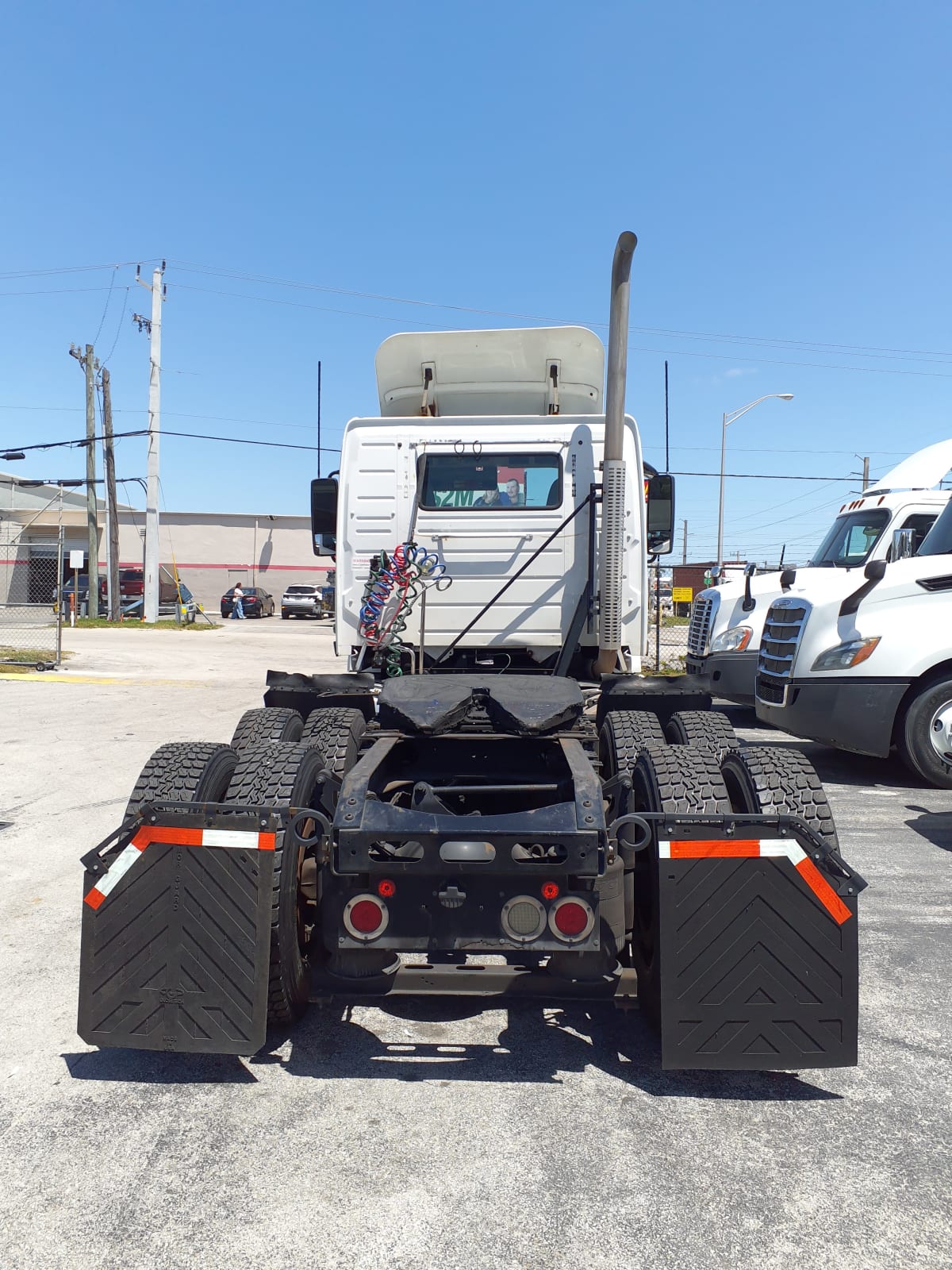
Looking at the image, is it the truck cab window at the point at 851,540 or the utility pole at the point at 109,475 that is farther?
the utility pole at the point at 109,475

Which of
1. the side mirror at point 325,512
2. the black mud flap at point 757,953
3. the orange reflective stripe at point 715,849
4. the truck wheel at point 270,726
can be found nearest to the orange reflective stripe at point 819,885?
the black mud flap at point 757,953

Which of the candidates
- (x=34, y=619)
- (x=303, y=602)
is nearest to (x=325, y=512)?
(x=34, y=619)

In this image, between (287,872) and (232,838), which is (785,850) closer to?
(287,872)

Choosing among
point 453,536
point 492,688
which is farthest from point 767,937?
point 453,536

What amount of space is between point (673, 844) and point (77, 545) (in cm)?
4929

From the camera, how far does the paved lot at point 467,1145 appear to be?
2.36 meters

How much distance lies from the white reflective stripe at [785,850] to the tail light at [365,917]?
125 cm

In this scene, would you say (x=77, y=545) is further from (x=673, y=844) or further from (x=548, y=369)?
(x=673, y=844)

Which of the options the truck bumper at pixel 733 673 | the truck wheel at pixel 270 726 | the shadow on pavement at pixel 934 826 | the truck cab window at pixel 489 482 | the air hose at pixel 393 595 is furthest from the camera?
the truck bumper at pixel 733 673

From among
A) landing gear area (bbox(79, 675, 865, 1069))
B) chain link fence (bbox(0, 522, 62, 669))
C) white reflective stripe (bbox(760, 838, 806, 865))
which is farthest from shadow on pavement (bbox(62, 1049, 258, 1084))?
chain link fence (bbox(0, 522, 62, 669))

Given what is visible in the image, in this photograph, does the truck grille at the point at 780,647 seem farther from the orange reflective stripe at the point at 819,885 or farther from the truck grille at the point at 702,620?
the orange reflective stripe at the point at 819,885

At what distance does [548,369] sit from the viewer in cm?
652

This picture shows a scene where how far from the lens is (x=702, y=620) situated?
39.0ft

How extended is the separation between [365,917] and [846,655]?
6.10 metres
